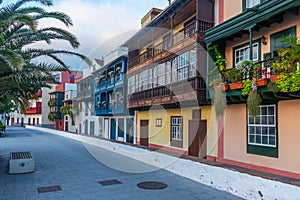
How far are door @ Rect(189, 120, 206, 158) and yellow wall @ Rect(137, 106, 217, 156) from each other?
0.32 meters

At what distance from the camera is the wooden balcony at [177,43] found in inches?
415

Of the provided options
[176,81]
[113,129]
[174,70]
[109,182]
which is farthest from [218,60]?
[113,129]

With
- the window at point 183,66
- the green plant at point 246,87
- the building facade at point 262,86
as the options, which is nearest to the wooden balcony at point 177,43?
the window at point 183,66

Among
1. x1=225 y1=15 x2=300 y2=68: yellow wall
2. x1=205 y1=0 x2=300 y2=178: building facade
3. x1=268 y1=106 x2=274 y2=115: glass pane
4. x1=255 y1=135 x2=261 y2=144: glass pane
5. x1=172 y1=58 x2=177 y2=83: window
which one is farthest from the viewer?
x1=172 y1=58 x2=177 y2=83: window

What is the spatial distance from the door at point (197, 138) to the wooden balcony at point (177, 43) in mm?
3563

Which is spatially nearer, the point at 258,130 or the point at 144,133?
the point at 258,130

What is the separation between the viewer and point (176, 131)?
13.5m

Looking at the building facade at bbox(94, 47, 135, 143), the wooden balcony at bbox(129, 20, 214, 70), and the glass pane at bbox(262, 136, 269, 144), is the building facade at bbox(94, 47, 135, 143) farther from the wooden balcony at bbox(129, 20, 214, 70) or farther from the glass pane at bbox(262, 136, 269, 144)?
the glass pane at bbox(262, 136, 269, 144)

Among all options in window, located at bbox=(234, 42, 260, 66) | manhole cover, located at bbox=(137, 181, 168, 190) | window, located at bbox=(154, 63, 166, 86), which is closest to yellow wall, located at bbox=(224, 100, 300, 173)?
window, located at bbox=(234, 42, 260, 66)

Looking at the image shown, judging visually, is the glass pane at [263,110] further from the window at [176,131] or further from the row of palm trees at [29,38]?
the row of palm trees at [29,38]

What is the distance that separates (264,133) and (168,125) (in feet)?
21.0

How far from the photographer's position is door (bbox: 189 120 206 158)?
11469 mm

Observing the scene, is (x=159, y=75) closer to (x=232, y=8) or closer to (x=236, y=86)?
(x=232, y=8)

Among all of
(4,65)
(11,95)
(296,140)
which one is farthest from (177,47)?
(11,95)
